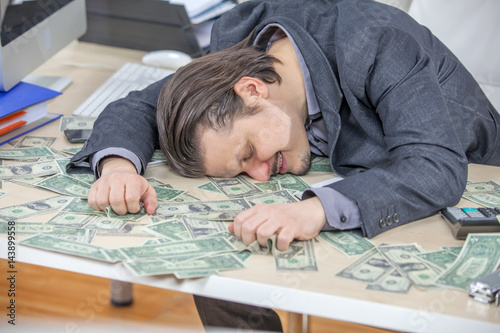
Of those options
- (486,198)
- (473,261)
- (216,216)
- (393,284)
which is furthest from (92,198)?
(486,198)

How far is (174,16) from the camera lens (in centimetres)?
214

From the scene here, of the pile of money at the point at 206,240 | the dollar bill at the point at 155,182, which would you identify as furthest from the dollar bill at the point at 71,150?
the dollar bill at the point at 155,182

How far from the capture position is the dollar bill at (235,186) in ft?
4.01

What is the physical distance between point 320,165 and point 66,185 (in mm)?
581

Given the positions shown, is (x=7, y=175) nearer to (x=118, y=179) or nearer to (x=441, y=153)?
(x=118, y=179)

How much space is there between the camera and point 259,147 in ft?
4.03

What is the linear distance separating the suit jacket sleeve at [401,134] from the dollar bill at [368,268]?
7cm

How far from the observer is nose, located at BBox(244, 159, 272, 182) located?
1.27 meters

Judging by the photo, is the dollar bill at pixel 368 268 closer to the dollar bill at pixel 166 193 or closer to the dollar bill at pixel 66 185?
the dollar bill at pixel 166 193

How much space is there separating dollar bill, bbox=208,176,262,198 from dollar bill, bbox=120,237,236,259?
0.73 feet

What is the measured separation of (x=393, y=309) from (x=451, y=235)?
30 centimetres

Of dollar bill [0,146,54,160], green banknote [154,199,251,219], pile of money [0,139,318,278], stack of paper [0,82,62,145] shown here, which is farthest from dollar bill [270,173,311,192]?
stack of paper [0,82,62,145]

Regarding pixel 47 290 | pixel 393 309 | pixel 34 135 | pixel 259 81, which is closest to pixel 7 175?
pixel 34 135

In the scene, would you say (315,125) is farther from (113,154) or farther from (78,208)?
(78,208)
